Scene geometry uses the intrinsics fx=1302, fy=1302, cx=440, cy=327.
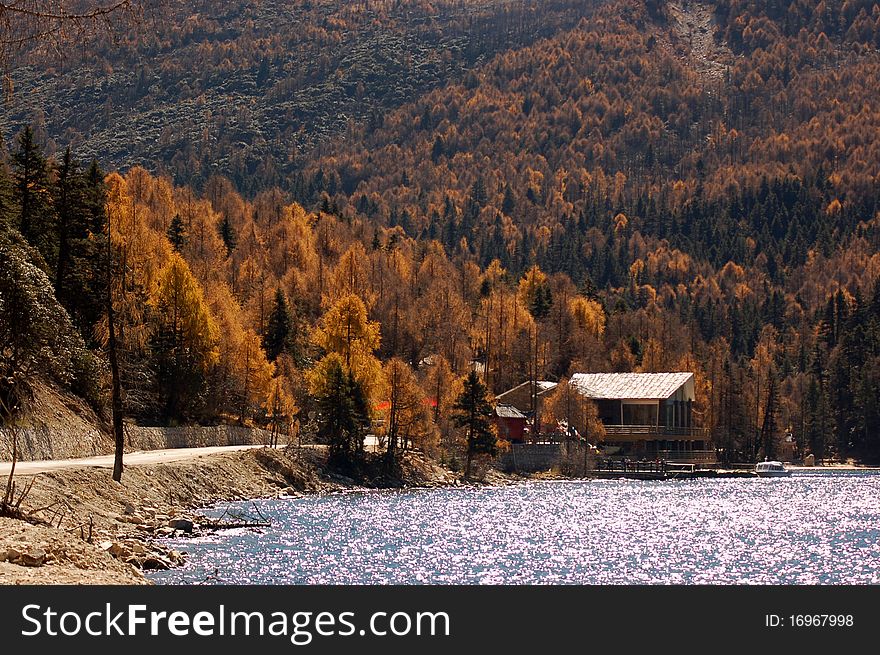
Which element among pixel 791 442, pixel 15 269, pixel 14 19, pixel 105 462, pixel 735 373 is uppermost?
pixel 14 19

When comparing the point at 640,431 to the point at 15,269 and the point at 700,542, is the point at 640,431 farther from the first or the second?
the point at 15,269

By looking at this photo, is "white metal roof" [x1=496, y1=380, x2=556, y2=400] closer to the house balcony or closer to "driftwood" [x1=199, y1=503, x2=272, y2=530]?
the house balcony

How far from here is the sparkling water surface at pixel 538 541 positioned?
125 feet

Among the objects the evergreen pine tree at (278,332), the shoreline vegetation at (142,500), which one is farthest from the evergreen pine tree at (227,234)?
the shoreline vegetation at (142,500)

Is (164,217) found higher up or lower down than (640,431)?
higher up

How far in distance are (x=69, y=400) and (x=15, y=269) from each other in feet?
89.4

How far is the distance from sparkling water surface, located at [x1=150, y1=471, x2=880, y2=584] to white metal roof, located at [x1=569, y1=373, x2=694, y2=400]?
33.6 meters

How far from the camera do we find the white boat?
112 meters

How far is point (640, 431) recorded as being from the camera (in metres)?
112

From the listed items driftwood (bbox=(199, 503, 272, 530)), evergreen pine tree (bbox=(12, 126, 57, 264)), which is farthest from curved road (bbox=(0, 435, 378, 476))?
evergreen pine tree (bbox=(12, 126, 57, 264))

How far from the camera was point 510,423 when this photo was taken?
104500 mm

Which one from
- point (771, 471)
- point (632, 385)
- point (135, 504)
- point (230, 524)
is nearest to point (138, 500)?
point (135, 504)

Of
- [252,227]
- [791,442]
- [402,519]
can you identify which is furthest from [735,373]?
[402,519]

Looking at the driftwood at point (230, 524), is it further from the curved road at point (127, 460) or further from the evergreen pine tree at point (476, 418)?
the evergreen pine tree at point (476, 418)
